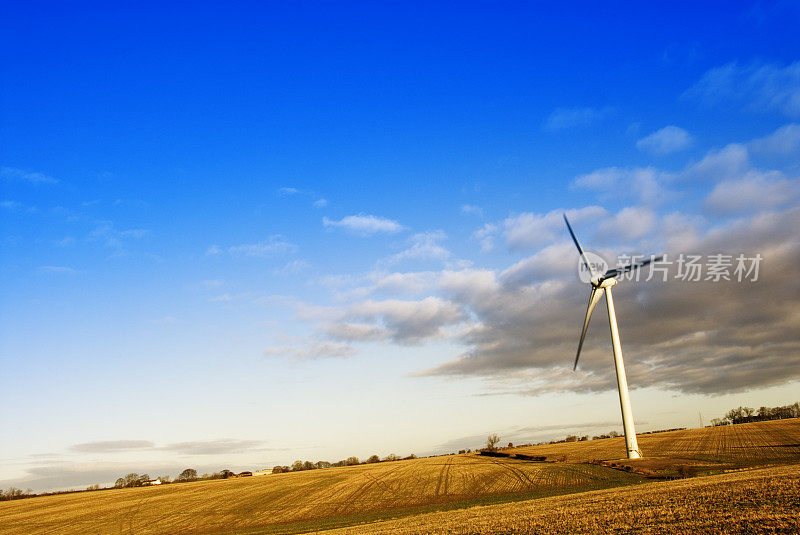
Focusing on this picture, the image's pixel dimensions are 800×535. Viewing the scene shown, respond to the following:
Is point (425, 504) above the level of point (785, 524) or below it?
below

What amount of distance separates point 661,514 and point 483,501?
2620 centimetres

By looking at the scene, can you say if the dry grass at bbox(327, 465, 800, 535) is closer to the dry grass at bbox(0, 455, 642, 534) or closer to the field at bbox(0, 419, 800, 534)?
the field at bbox(0, 419, 800, 534)

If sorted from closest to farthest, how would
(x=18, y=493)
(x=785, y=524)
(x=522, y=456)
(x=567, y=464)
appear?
(x=785, y=524) < (x=567, y=464) < (x=522, y=456) < (x=18, y=493)

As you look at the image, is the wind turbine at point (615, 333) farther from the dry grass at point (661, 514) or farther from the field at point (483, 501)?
the dry grass at point (661, 514)

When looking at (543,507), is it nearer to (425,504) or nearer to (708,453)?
(425,504)

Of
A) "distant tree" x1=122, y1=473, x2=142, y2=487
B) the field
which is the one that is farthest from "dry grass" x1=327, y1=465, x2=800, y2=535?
"distant tree" x1=122, y1=473, x2=142, y2=487

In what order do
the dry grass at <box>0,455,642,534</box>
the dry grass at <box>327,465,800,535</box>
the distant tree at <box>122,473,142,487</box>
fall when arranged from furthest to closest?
the distant tree at <box>122,473,142,487</box> < the dry grass at <box>0,455,642,534</box> < the dry grass at <box>327,465,800,535</box>

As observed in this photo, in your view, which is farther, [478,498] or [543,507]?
[478,498]

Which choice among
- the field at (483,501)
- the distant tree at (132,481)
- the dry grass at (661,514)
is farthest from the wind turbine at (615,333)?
the distant tree at (132,481)

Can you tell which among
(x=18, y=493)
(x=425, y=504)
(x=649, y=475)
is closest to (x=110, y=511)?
(x=425, y=504)

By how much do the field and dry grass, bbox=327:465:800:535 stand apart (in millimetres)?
109

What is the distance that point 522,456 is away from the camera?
102688 mm

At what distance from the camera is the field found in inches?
1131

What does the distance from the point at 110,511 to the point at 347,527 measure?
52044mm
